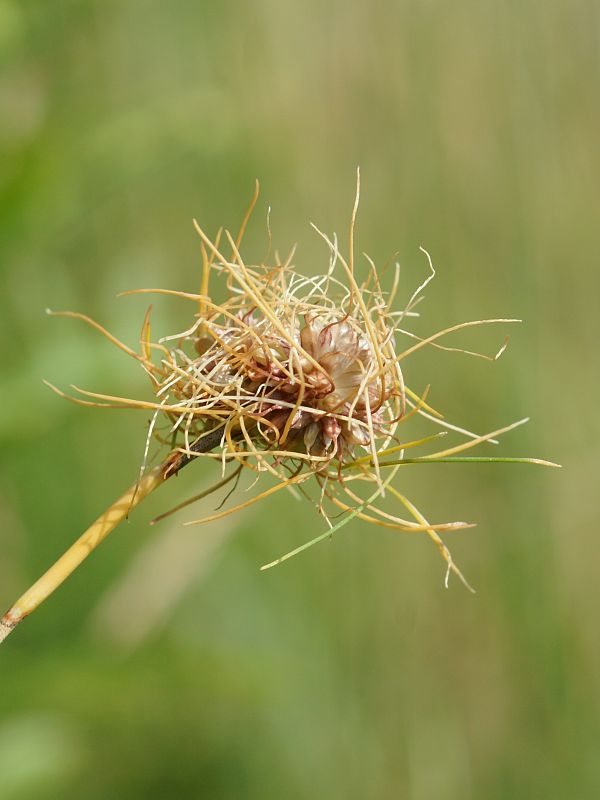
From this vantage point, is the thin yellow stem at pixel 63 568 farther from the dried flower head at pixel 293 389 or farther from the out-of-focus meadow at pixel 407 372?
the out-of-focus meadow at pixel 407 372

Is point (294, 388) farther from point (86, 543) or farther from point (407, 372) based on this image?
point (407, 372)

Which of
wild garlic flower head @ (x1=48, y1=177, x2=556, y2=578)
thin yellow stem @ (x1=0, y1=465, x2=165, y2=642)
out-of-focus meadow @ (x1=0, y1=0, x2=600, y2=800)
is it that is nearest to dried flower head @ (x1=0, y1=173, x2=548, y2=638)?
wild garlic flower head @ (x1=48, y1=177, x2=556, y2=578)

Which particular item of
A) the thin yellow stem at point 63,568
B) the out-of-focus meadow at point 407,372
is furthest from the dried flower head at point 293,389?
the out-of-focus meadow at point 407,372

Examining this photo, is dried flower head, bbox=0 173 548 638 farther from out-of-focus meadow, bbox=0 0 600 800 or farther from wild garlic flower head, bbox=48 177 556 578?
out-of-focus meadow, bbox=0 0 600 800

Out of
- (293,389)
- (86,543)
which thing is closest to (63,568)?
(86,543)

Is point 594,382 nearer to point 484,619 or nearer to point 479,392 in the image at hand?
point 479,392

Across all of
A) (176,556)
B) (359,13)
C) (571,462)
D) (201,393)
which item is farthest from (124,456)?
(201,393)
